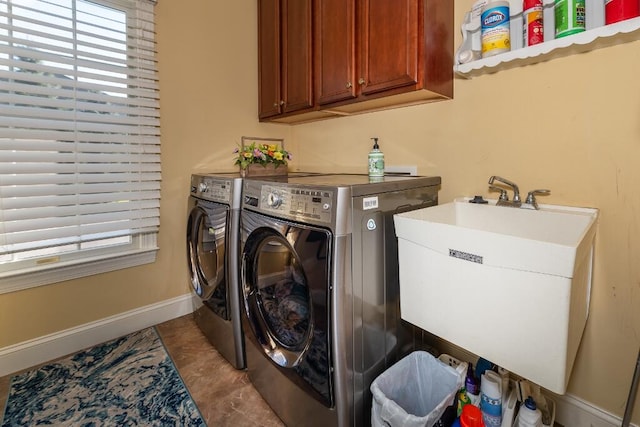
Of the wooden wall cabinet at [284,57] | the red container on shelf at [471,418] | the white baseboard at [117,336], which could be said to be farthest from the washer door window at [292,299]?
the wooden wall cabinet at [284,57]

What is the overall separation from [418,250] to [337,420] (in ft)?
2.23

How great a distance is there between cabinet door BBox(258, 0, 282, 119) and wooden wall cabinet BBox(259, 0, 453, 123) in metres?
0.42

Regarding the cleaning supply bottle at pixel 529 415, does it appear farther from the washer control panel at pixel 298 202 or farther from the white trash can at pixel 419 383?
the washer control panel at pixel 298 202

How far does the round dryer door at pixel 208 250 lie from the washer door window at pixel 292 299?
0.26m

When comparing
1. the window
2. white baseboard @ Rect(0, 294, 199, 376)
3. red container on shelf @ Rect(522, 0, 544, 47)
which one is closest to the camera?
red container on shelf @ Rect(522, 0, 544, 47)

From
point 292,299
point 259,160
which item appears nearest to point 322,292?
point 292,299

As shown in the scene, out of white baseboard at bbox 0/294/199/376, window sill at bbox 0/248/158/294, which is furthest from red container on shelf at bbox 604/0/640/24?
window sill at bbox 0/248/158/294

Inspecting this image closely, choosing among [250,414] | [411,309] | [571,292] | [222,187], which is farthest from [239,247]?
[571,292]

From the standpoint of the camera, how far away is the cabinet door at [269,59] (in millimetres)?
2252

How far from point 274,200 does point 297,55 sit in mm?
1233

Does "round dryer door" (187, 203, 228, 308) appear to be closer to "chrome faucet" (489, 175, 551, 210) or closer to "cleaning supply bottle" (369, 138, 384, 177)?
"cleaning supply bottle" (369, 138, 384, 177)

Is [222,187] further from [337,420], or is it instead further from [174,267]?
[337,420]

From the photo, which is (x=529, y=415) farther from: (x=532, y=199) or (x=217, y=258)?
(x=217, y=258)

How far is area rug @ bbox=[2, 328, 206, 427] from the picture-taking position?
1.40 m
